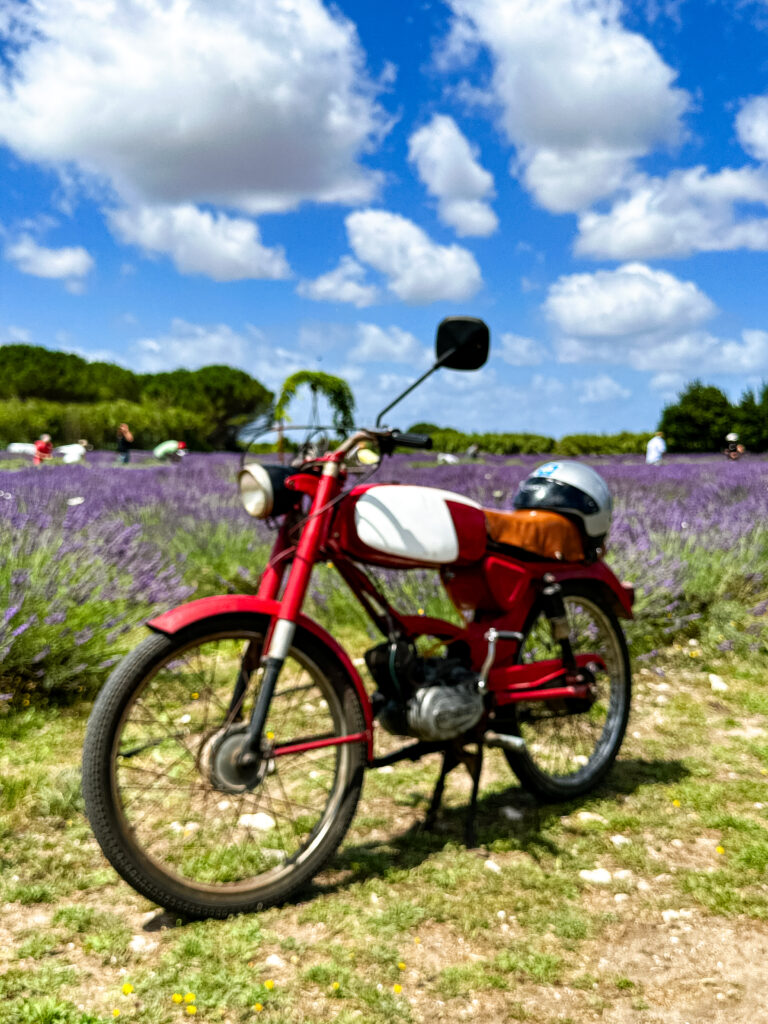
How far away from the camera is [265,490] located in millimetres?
2494

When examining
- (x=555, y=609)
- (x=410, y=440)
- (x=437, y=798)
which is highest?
(x=410, y=440)

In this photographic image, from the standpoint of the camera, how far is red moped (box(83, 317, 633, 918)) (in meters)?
2.44

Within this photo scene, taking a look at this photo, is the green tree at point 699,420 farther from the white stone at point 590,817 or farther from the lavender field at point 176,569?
the white stone at point 590,817

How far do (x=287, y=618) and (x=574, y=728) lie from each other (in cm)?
188

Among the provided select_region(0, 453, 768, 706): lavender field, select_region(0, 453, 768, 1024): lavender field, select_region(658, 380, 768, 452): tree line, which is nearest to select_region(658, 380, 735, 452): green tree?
select_region(658, 380, 768, 452): tree line

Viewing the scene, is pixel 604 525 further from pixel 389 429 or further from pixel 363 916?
pixel 363 916

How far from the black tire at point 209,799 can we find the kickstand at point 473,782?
0.43 metres

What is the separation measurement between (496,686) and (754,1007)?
48.7 inches

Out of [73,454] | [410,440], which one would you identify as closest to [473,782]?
[410,440]

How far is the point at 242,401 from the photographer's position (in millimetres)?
67250

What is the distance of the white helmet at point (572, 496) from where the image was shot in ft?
10.7

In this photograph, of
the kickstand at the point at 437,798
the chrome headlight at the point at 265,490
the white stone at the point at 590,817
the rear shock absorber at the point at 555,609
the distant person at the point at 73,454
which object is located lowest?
the white stone at the point at 590,817

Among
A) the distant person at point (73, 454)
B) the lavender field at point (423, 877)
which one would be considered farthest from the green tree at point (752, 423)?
the lavender field at point (423, 877)

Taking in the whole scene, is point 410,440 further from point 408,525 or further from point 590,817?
point 590,817
